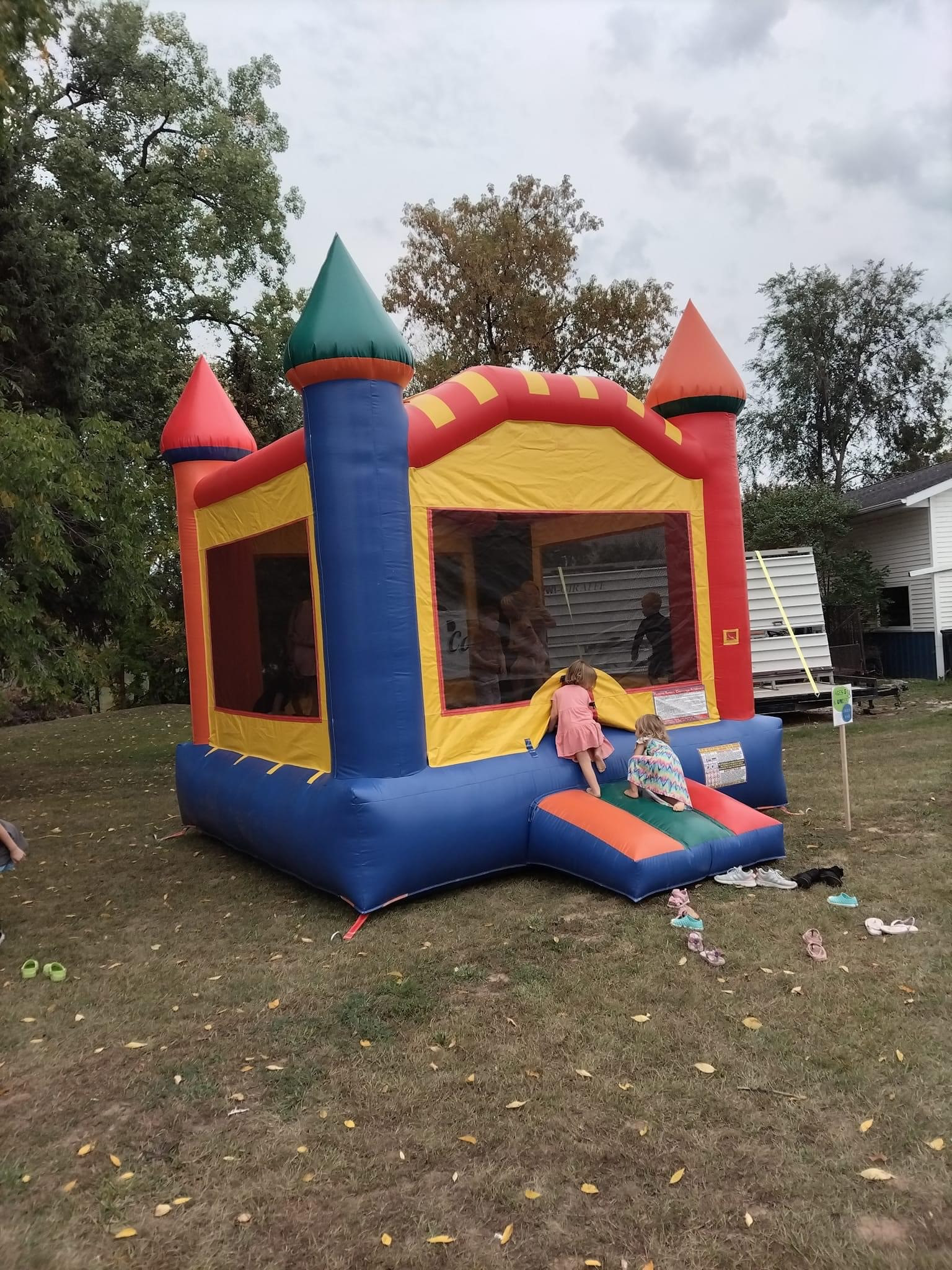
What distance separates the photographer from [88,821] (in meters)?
8.89

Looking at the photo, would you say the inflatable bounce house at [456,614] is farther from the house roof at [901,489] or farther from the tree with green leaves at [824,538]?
the house roof at [901,489]

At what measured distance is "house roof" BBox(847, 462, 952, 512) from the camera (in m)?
18.4

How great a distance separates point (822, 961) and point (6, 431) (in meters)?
8.79

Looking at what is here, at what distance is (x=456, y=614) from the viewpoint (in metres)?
5.93

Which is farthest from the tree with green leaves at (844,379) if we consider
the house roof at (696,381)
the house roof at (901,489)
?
the house roof at (696,381)

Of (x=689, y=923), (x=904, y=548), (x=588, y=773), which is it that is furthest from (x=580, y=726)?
(x=904, y=548)

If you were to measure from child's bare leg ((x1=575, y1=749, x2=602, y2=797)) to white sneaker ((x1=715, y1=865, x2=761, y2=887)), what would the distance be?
928mm

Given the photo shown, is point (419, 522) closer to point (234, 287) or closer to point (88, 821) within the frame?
point (88, 821)

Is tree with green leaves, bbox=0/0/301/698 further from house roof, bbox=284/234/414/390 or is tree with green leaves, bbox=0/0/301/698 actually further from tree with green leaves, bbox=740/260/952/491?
tree with green leaves, bbox=740/260/952/491

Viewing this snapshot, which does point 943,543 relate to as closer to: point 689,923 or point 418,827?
point 689,923

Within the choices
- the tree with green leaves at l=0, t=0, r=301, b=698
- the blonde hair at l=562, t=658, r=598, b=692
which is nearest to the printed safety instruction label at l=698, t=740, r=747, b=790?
the blonde hair at l=562, t=658, r=598, b=692

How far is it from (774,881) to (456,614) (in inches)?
97.6

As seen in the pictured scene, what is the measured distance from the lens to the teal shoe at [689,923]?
15.4 feet

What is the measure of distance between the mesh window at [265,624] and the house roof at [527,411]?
1.06m
